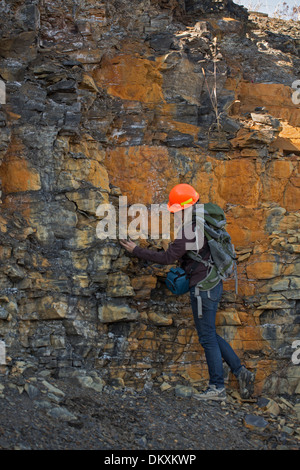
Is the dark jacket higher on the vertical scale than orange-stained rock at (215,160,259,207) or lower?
lower

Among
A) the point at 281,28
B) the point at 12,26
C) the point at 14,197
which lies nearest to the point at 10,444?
the point at 14,197

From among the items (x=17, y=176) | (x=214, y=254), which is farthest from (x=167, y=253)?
(x=17, y=176)

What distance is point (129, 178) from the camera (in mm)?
6484

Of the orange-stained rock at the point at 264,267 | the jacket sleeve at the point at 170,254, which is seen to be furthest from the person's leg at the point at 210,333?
the orange-stained rock at the point at 264,267

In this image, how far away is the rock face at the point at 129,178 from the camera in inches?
215

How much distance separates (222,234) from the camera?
5.30 m

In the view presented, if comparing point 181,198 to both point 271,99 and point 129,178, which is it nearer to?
point 129,178

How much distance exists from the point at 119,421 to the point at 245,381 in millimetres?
1654

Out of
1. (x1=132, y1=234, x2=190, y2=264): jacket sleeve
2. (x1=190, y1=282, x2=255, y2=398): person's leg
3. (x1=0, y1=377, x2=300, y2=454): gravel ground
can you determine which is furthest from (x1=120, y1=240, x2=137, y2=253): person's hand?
(x1=0, y1=377, x2=300, y2=454): gravel ground

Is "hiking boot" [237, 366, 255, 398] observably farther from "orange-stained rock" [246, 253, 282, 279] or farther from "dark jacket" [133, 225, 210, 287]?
"orange-stained rock" [246, 253, 282, 279]

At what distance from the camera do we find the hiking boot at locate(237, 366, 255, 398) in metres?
5.41

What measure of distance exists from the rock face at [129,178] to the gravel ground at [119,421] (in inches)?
A: 16.9

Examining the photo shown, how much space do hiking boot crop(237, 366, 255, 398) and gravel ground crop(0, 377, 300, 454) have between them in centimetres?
20

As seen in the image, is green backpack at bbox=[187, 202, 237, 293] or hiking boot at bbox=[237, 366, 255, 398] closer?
green backpack at bbox=[187, 202, 237, 293]
